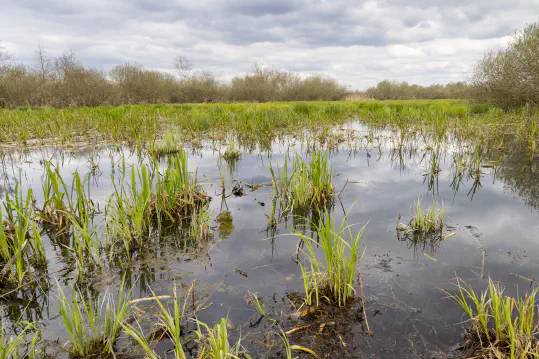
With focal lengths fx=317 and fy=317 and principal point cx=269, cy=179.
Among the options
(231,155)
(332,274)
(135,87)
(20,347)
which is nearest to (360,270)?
(332,274)

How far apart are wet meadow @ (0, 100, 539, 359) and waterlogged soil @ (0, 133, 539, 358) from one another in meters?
0.01

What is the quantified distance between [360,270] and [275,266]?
2.44ft

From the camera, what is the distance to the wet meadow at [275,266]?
74.5 inches

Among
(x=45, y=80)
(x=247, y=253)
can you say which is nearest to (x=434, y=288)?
(x=247, y=253)

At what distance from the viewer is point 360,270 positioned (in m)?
2.75

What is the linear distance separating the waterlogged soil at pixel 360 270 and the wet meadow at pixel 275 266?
14 mm

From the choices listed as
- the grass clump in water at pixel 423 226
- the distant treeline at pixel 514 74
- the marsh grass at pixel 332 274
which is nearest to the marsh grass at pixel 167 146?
the grass clump in water at pixel 423 226

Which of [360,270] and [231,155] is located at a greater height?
[231,155]

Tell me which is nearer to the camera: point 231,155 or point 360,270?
point 360,270

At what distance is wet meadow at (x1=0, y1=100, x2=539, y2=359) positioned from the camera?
1894 mm

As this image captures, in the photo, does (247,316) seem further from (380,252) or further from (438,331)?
(380,252)

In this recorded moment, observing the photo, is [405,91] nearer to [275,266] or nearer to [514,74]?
[514,74]

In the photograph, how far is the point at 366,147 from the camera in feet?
26.6

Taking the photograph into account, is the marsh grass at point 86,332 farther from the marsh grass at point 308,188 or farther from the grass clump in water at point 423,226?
the grass clump in water at point 423,226
